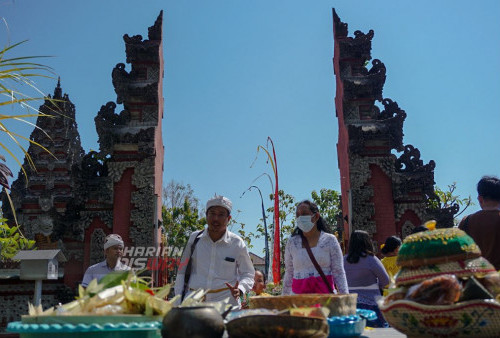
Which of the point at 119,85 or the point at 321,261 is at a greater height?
the point at 119,85

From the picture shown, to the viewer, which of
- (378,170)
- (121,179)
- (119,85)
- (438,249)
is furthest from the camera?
(119,85)

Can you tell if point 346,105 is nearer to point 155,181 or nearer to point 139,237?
point 155,181

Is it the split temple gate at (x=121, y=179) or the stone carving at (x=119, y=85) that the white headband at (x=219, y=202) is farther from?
the stone carving at (x=119, y=85)

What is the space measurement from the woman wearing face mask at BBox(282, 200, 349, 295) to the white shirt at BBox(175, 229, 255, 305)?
37cm

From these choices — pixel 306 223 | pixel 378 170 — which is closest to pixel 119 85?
pixel 378 170

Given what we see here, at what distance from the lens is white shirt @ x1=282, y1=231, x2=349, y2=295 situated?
3616mm

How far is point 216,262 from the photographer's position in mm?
3738

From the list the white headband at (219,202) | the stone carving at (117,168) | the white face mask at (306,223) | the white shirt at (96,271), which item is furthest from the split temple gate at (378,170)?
the white headband at (219,202)

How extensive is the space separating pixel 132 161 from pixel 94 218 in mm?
1685

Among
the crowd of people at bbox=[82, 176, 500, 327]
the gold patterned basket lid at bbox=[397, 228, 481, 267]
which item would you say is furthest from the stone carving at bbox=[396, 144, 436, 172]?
the gold patterned basket lid at bbox=[397, 228, 481, 267]

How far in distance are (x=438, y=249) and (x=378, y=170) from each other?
10538 mm

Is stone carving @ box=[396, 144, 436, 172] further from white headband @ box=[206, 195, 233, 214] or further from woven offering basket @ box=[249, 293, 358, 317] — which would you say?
woven offering basket @ box=[249, 293, 358, 317]

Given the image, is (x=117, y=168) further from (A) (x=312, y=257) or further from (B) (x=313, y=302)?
(B) (x=313, y=302)

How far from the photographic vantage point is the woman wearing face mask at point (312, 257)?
3588 mm
